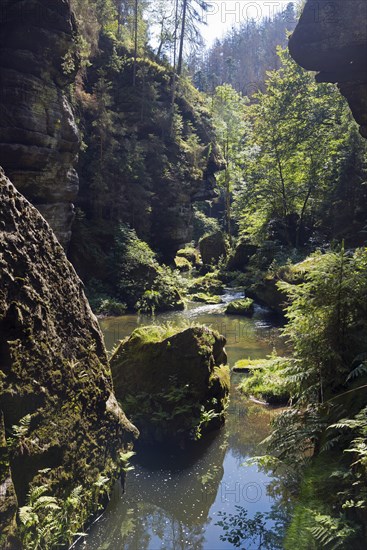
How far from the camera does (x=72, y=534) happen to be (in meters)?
4.47

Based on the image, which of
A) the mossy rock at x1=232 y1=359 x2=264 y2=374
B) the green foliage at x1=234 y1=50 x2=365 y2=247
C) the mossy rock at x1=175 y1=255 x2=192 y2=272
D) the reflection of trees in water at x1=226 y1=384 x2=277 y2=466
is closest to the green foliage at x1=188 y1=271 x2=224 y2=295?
the green foliage at x1=234 y1=50 x2=365 y2=247

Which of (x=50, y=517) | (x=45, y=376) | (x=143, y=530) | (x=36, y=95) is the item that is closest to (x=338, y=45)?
(x=45, y=376)

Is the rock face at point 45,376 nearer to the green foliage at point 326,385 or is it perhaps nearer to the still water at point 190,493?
the still water at point 190,493

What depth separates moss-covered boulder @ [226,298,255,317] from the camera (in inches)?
769

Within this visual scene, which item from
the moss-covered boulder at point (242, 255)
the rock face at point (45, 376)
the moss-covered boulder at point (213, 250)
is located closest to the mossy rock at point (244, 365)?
the rock face at point (45, 376)

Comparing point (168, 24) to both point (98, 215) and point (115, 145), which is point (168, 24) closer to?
point (115, 145)

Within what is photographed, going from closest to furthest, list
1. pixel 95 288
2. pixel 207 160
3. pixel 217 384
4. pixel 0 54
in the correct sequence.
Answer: pixel 217 384 < pixel 0 54 < pixel 95 288 < pixel 207 160

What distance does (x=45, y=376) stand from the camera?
4.89 metres

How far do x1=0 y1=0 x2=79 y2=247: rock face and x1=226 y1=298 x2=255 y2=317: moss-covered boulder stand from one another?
29.0 ft

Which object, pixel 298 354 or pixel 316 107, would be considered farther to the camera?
pixel 316 107

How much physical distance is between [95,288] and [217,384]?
14905 millimetres

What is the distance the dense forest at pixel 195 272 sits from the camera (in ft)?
14.9

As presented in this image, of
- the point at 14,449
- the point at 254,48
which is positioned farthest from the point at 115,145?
the point at 254,48

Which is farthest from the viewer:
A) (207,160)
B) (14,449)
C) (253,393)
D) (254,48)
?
(254,48)
